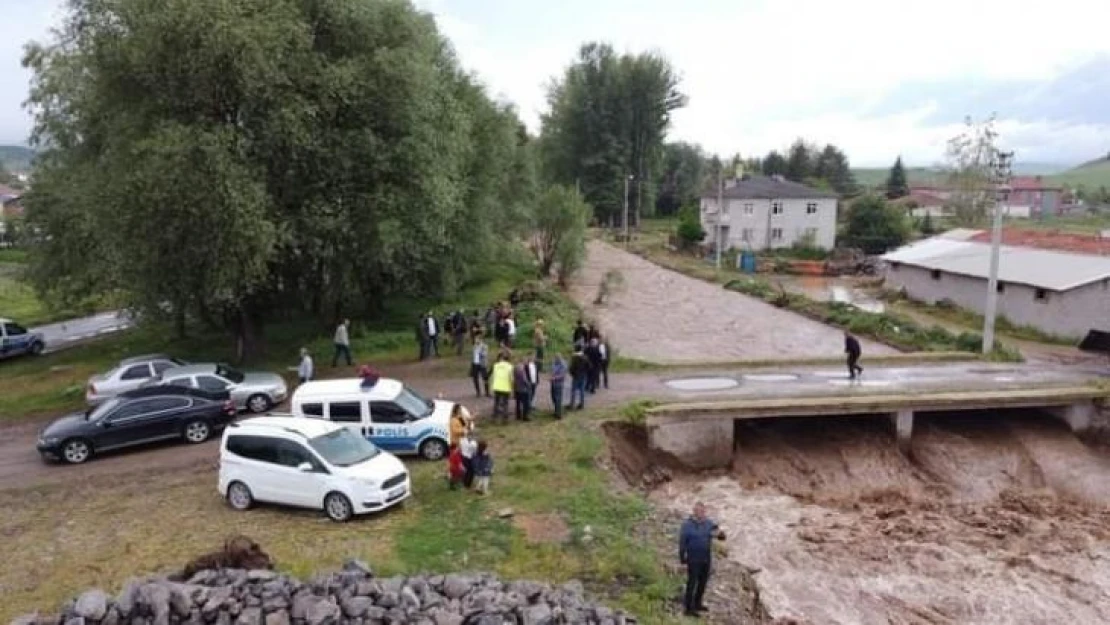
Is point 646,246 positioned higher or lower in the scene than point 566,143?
lower

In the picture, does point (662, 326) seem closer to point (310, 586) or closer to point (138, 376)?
point (138, 376)

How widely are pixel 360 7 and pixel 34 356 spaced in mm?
22876

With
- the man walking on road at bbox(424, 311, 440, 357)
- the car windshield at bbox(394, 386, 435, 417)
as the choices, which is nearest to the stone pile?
the car windshield at bbox(394, 386, 435, 417)

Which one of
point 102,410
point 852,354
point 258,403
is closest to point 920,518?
point 852,354

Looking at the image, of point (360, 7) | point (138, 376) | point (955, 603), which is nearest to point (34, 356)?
point (138, 376)

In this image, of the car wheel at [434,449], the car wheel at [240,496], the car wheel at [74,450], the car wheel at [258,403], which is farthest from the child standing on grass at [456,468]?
the car wheel at [74,450]

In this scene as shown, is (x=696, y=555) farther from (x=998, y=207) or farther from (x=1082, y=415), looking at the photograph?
(x=998, y=207)

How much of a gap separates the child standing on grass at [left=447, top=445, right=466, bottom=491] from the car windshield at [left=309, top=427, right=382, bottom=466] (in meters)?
1.44

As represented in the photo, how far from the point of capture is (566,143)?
90625mm

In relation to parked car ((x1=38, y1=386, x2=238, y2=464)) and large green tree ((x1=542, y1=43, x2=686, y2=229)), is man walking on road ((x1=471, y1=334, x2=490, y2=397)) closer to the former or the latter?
parked car ((x1=38, y1=386, x2=238, y2=464))

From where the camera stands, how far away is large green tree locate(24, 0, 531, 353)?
22734mm

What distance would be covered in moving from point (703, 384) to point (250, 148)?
1452cm

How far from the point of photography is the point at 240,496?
52.4 feet

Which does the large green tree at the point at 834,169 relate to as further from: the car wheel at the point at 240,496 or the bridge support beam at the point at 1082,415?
the car wheel at the point at 240,496
